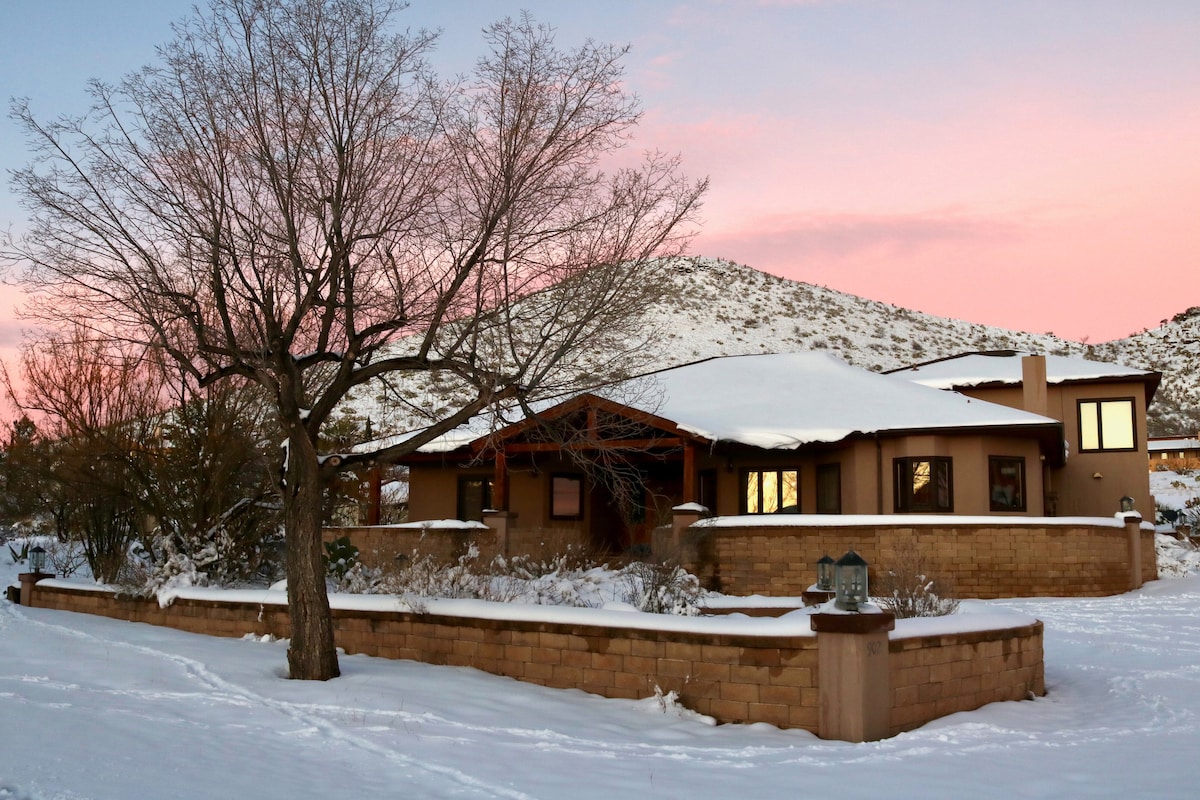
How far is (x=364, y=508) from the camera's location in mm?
31203

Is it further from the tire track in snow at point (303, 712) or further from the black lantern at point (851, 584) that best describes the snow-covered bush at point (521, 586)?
the black lantern at point (851, 584)

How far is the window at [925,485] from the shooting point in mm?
21516

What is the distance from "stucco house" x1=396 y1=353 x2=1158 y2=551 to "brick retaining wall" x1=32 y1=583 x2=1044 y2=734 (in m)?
5.60

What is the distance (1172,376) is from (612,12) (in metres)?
60.4

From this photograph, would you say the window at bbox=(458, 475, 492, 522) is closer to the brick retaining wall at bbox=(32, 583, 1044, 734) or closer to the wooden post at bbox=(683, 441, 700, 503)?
the wooden post at bbox=(683, 441, 700, 503)

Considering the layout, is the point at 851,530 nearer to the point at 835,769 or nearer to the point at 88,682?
the point at 835,769

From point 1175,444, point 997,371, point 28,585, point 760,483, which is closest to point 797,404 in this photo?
point 760,483

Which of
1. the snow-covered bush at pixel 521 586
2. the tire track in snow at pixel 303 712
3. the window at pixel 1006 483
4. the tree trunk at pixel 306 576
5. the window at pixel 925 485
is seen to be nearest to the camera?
the tire track in snow at pixel 303 712

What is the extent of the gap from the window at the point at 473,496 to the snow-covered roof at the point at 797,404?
7.85 feet

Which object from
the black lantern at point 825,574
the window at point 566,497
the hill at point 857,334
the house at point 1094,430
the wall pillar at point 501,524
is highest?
the hill at point 857,334

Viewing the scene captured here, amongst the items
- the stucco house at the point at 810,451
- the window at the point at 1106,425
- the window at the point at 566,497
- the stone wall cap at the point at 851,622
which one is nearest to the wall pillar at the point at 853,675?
the stone wall cap at the point at 851,622

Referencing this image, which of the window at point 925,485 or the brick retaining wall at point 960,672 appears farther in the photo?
the window at point 925,485

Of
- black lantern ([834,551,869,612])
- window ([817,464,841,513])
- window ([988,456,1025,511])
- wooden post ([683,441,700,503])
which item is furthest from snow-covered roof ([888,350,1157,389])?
black lantern ([834,551,869,612])

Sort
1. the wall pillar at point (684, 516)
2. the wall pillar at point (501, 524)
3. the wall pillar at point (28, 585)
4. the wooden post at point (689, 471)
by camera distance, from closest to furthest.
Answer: the wall pillar at point (28, 585) < the wall pillar at point (684, 516) < the wooden post at point (689, 471) < the wall pillar at point (501, 524)
